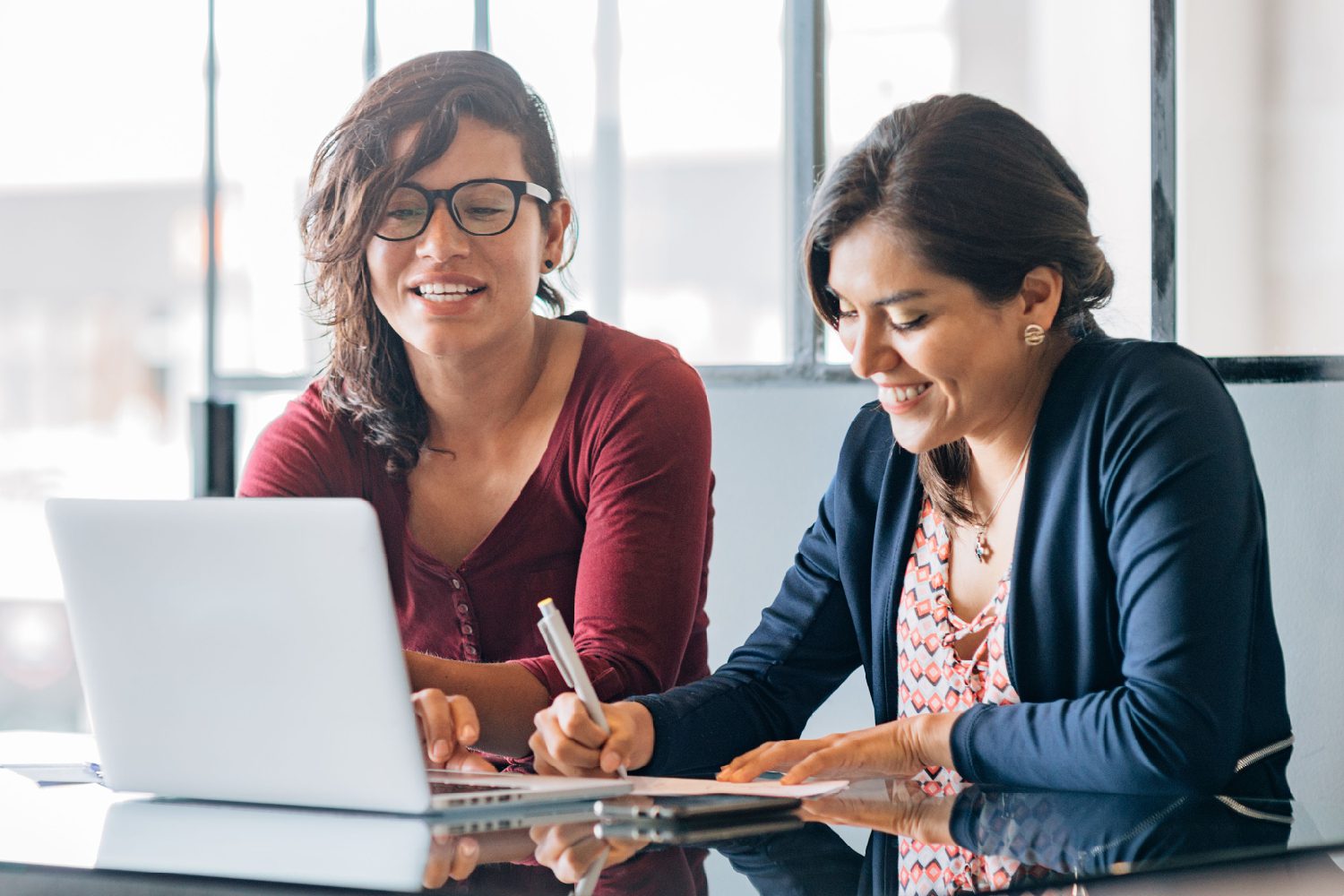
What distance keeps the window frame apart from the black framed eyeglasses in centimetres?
60

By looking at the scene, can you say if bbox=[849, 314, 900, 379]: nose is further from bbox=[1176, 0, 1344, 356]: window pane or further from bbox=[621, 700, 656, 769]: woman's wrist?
bbox=[1176, 0, 1344, 356]: window pane

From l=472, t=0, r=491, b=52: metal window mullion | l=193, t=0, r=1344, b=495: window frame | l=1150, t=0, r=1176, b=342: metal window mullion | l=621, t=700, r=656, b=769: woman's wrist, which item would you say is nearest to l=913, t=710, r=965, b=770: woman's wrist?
l=621, t=700, r=656, b=769: woman's wrist

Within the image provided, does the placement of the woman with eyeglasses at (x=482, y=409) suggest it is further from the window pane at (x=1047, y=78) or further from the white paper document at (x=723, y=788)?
the window pane at (x=1047, y=78)

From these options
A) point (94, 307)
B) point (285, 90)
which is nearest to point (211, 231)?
point (285, 90)

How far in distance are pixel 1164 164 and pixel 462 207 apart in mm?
1134

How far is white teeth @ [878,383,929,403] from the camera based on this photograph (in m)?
1.26

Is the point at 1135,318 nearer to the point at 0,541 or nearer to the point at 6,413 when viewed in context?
the point at 0,541

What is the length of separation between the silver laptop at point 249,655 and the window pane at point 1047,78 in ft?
4.67

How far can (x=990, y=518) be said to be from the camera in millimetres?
1333

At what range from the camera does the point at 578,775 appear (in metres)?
1.07

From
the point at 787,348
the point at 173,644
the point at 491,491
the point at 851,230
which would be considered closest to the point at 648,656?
the point at 491,491

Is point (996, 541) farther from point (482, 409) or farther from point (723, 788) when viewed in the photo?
point (482, 409)

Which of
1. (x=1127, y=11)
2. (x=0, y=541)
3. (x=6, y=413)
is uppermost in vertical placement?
(x=1127, y=11)

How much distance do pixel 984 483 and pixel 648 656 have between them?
388mm
